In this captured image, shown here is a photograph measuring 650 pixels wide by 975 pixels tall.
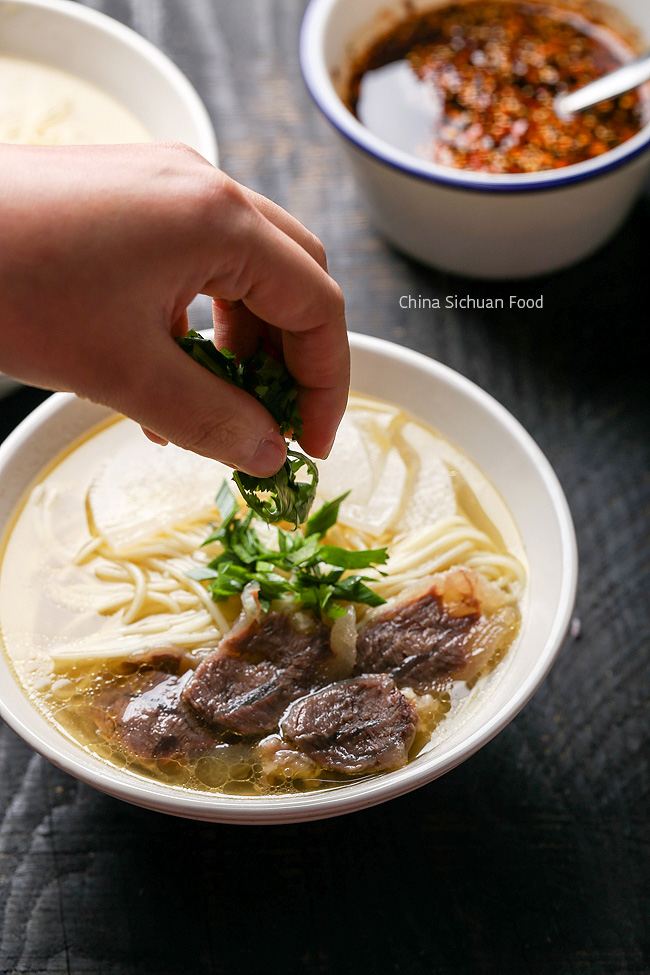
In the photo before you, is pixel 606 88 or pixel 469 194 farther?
pixel 606 88

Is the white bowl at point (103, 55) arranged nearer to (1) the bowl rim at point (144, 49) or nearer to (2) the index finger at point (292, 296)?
(1) the bowl rim at point (144, 49)

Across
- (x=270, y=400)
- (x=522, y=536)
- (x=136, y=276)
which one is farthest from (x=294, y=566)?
(x=136, y=276)

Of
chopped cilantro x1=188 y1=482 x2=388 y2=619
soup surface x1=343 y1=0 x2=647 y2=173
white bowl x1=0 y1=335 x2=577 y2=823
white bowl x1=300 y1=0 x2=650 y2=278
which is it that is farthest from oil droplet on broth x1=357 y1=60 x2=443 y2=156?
chopped cilantro x1=188 y1=482 x2=388 y2=619

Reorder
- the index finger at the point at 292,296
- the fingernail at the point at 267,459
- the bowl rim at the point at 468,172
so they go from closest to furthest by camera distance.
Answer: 1. the index finger at the point at 292,296
2. the fingernail at the point at 267,459
3. the bowl rim at the point at 468,172

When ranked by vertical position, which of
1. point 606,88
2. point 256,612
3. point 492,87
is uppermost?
point 606,88

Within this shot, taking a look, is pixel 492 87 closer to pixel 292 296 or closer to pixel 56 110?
pixel 56 110

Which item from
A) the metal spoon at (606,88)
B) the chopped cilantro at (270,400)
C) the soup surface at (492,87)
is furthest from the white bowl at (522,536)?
the metal spoon at (606,88)

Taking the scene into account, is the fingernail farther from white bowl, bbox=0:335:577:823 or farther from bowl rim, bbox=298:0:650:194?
bowl rim, bbox=298:0:650:194

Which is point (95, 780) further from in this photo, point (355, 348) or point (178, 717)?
point (355, 348)
